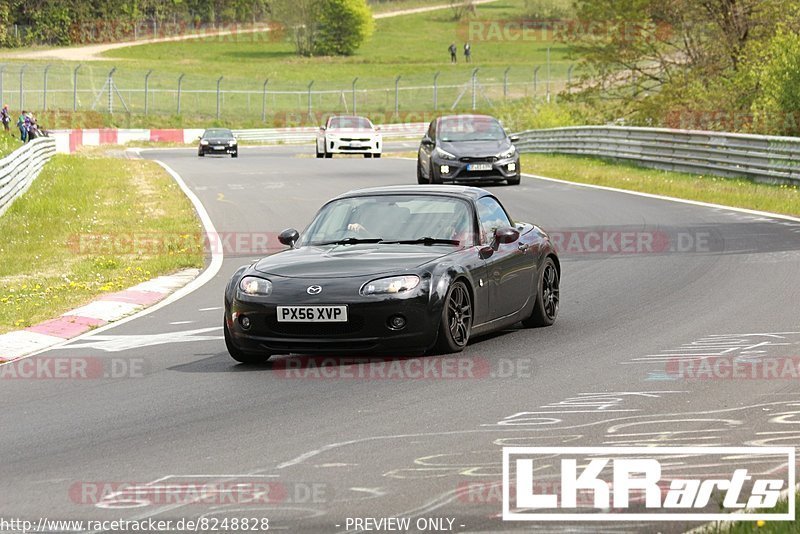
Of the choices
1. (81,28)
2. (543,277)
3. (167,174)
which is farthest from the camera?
(81,28)

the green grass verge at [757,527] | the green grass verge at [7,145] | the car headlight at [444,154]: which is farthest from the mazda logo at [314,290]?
the green grass verge at [7,145]

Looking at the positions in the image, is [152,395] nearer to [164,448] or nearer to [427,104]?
[164,448]

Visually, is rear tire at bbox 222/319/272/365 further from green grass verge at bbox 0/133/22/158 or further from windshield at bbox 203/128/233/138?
windshield at bbox 203/128/233/138

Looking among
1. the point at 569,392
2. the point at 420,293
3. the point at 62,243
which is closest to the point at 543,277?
the point at 420,293

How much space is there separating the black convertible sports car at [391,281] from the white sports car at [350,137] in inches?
1321

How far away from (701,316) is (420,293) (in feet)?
10.9

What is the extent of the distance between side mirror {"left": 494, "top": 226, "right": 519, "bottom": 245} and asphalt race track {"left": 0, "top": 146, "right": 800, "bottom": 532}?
2.67ft

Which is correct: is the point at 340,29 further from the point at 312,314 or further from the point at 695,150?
the point at 312,314

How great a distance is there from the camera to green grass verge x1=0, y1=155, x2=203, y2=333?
15.2 meters

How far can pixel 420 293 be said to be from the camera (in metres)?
9.96

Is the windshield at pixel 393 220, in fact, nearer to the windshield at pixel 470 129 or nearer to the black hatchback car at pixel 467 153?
the black hatchback car at pixel 467 153

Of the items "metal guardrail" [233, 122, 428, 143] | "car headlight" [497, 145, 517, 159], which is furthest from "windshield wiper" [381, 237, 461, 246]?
"metal guardrail" [233, 122, 428, 143]

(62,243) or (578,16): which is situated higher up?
(578,16)

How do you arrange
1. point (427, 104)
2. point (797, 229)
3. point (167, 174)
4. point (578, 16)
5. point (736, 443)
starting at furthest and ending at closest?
point (427, 104)
point (578, 16)
point (167, 174)
point (797, 229)
point (736, 443)
